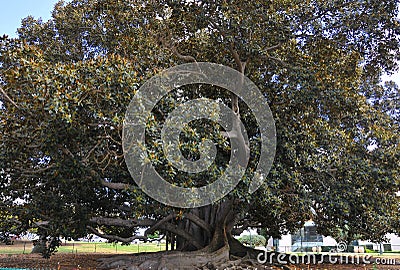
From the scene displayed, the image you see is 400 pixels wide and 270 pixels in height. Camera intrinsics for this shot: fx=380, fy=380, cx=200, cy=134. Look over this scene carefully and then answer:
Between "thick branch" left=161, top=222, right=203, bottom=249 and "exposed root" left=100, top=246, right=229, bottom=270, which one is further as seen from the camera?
"thick branch" left=161, top=222, right=203, bottom=249

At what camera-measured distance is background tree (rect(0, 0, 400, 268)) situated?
7.25 metres

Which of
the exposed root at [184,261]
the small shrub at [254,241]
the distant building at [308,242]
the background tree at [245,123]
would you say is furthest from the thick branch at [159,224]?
the small shrub at [254,241]

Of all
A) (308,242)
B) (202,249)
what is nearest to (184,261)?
(202,249)

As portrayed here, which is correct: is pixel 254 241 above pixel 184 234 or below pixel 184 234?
above

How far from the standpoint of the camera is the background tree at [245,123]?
725cm

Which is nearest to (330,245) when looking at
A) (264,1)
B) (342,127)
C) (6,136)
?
(342,127)

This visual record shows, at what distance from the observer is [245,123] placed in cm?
938

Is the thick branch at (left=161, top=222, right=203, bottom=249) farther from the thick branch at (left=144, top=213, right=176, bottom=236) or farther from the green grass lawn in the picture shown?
the green grass lawn

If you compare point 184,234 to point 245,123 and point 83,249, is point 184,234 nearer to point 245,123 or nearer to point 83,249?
point 245,123

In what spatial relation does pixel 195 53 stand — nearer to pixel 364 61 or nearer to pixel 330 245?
pixel 364 61

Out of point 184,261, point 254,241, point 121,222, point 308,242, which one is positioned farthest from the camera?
point 254,241

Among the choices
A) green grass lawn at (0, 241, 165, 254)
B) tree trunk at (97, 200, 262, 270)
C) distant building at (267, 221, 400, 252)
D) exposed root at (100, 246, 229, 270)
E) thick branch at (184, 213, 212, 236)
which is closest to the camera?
exposed root at (100, 246, 229, 270)

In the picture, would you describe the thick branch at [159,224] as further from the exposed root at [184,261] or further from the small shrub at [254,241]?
the small shrub at [254,241]

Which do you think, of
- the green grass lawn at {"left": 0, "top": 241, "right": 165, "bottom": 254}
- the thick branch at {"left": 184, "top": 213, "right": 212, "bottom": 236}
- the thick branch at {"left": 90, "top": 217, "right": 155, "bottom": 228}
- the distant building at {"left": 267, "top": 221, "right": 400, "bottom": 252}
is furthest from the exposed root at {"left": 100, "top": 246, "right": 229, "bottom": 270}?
the distant building at {"left": 267, "top": 221, "right": 400, "bottom": 252}
